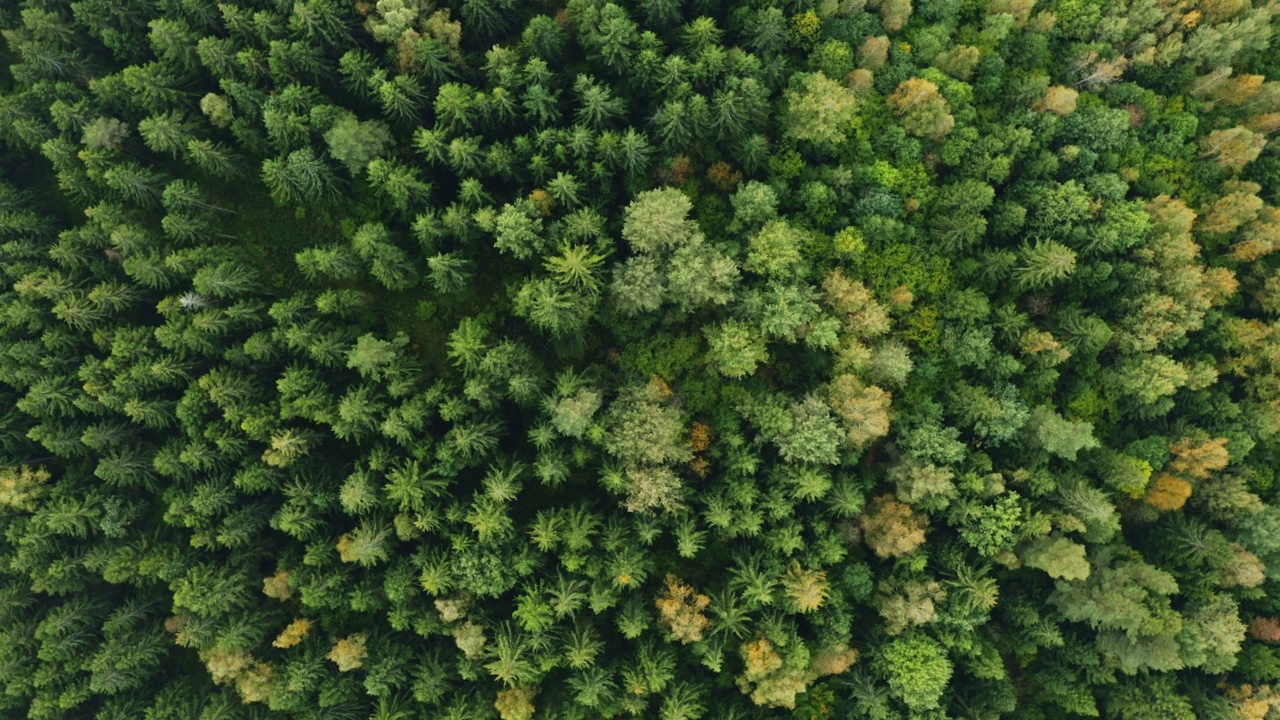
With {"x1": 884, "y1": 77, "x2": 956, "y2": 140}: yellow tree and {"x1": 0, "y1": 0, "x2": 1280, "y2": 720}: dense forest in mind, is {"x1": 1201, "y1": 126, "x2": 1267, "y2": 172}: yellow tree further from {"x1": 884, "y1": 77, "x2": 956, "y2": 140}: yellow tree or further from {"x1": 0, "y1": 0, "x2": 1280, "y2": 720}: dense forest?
{"x1": 884, "y1": 77, "x2": 956, "y2": 140}: yellow tree

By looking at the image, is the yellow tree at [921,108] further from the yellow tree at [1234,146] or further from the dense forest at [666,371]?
the yellow tree at [1234,146]

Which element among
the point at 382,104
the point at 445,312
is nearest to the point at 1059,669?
the point at 445,312

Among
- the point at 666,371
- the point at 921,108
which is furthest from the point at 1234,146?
the point at 666,371

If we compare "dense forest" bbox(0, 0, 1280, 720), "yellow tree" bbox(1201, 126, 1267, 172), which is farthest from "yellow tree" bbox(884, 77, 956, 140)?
"yellow tree" bbox(1201, 126, 1267, 172)

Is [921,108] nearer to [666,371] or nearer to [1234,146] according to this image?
[1234,146]

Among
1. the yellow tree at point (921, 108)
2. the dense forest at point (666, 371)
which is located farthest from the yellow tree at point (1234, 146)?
the yellow tree at point (921, 108)

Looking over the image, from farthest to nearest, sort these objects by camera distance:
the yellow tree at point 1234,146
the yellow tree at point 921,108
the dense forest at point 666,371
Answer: the yellow tree at point 1234,146
the yellow tree at point 921,108
the dense forest at point 666,371

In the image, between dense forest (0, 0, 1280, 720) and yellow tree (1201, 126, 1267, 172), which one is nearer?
dense forest (0, 0, 1280, 720)

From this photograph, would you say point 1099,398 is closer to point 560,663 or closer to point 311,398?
point 560,663
